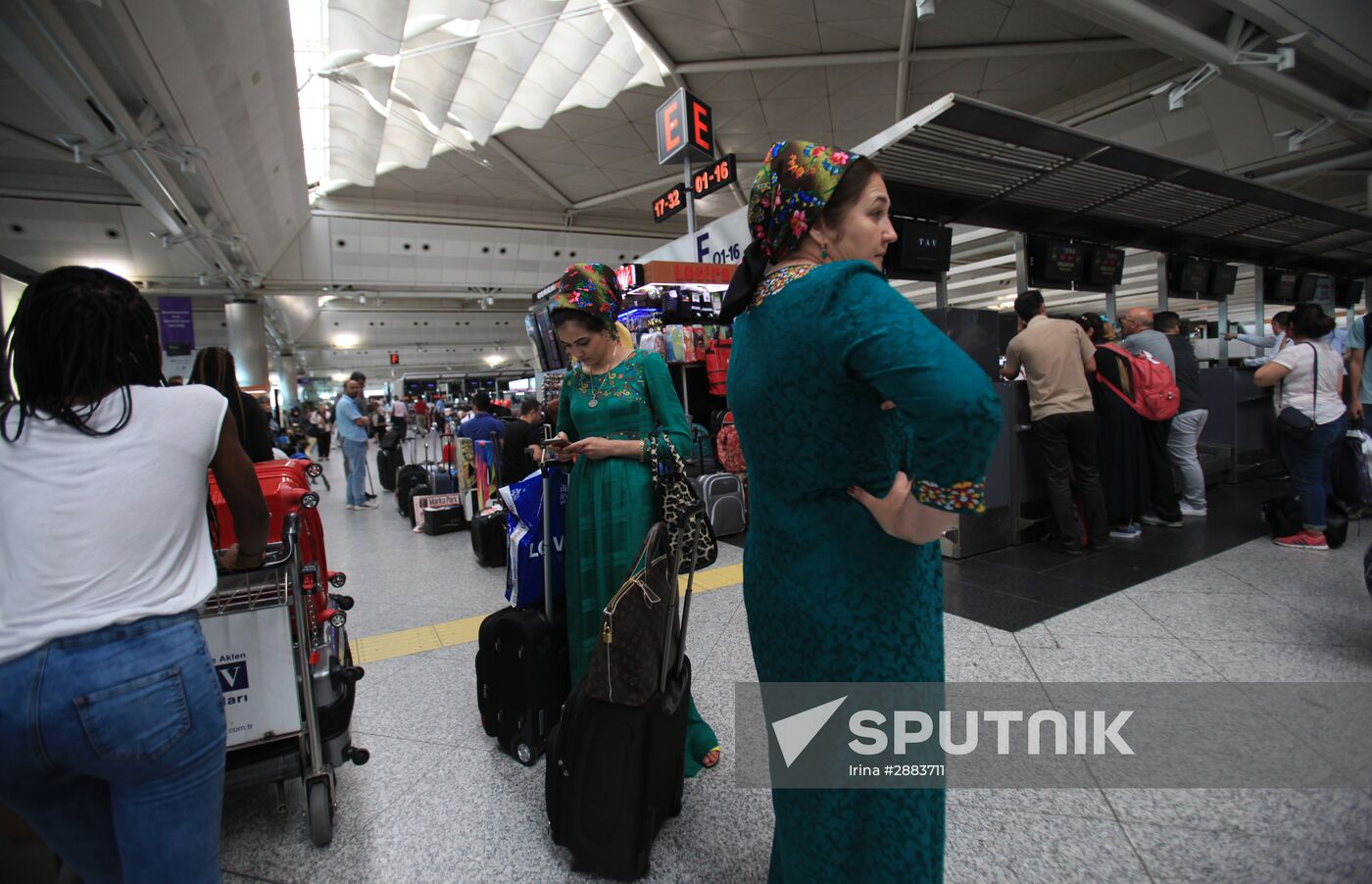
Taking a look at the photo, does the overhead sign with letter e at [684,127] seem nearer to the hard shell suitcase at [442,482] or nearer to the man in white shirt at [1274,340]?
the hard shell suitcase at [442,482]

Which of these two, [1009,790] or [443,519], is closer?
[1009,790]

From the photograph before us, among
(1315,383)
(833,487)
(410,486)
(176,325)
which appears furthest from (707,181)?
(176,325)

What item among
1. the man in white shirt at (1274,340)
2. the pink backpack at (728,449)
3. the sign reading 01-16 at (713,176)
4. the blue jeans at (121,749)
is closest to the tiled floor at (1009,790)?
the blue jeans at (121,749)

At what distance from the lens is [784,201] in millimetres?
1099

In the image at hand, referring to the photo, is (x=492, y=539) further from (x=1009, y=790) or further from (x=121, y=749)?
(x=121, y=749)

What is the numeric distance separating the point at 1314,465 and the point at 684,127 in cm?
720

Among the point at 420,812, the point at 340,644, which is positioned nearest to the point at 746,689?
the point at 420,812

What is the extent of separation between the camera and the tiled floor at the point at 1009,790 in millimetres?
1735

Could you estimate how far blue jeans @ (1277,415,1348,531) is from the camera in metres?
4.18

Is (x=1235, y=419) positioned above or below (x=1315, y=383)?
below

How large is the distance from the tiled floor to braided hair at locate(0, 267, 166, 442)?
1546 mm

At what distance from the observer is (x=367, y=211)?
20797 millimetres

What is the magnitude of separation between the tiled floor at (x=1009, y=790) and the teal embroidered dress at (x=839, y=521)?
2.65 feet

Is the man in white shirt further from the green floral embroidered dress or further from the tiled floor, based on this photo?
the green floral embroidered dress
